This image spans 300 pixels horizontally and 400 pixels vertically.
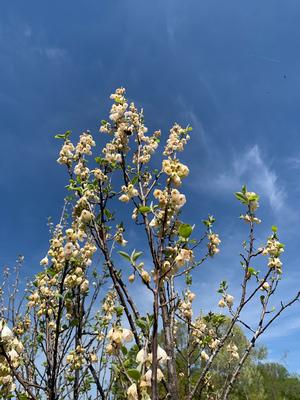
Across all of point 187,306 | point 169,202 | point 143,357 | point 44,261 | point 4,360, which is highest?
point 44,261

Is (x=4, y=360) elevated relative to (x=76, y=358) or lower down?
lower down

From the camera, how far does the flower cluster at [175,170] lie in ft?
6.55

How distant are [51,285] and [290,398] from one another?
46592 mm

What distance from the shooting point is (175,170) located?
204cm

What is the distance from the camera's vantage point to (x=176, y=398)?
235 centimetres

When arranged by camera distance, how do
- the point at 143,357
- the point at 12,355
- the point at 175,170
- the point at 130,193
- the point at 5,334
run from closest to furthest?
the point at 143,357 < the point at 5,334 < the point at 12,355 < the point at 175,170 < the point at 130,193

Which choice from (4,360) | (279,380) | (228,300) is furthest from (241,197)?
(279,380)

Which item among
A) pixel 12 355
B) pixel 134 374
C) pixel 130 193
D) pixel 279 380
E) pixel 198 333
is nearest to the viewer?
pixel 134 374

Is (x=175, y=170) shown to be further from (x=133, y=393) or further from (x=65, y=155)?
(x=65, y=155)

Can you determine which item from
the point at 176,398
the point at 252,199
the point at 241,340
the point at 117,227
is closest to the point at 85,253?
the point at 117,227

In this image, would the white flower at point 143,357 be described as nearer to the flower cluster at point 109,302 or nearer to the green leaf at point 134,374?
the green leaf at point 134,374

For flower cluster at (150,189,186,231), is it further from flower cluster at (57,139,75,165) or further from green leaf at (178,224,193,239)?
flower cluster at (57,139,75,165)

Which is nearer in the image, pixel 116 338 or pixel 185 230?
pixel 116 338

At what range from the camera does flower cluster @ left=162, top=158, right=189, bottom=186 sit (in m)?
2.00
